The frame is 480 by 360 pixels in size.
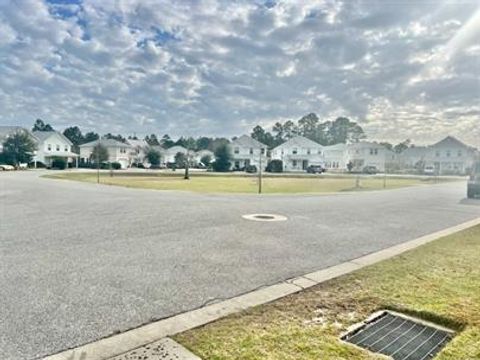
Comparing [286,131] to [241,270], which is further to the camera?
[286,131]

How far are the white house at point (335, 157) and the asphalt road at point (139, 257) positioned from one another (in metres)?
70.0

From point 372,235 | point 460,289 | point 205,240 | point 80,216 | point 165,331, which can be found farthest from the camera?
point 80,216

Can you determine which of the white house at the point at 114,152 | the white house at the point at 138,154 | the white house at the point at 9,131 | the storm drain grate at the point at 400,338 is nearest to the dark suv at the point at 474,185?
the storm drain grate at the point at 400,338

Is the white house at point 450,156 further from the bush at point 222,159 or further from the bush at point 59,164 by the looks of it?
the bush at point 59,164

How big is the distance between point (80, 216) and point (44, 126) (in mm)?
119179

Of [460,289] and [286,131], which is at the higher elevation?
[286,131]

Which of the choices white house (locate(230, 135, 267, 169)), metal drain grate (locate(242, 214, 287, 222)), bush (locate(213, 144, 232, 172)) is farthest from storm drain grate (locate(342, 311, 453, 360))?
white house (locate(230, 135, 267, 169))

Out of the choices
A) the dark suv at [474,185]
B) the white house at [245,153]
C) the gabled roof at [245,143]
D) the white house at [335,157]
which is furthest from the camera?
the white house at [335,157]

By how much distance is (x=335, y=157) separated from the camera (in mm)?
81625

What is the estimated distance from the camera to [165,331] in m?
3.37

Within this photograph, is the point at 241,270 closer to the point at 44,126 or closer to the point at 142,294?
the point at 142,294

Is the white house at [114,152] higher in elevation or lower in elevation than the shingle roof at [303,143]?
lower

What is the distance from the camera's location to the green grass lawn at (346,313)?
9.91 ft

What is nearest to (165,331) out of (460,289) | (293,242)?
(460,289)
